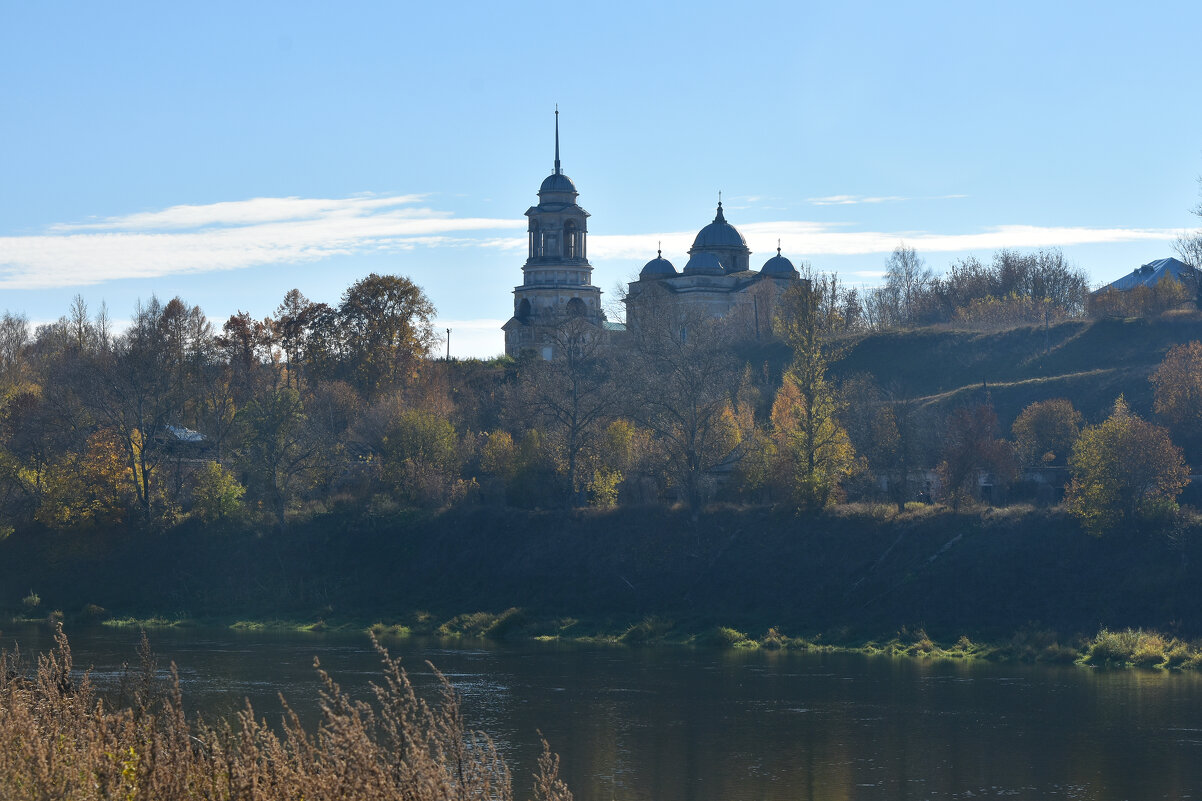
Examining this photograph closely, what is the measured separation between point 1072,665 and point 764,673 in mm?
8686

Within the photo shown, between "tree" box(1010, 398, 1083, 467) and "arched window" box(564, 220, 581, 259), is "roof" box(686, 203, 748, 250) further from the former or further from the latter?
"tree" box(1010, 398, 1083, 467)

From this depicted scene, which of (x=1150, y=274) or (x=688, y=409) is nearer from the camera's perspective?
(x=688, y=409)

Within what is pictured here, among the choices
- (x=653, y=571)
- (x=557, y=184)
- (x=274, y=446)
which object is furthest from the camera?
(x=557, y=184)

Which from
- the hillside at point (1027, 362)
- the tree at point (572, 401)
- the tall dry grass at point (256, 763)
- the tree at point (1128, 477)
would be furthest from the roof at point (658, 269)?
the tall dry grass at point (256, 763)

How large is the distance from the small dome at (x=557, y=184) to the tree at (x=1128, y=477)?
2093 inches

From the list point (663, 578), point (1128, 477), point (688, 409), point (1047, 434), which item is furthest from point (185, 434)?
point (1128, 477)

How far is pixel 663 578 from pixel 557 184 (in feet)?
157

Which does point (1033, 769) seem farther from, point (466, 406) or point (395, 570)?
point (466, 406)

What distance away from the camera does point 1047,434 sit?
52750 millimetres

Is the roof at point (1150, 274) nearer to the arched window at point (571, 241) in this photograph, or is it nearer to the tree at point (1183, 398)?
the arched window at point (571, 241)

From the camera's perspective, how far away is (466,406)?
68.2 meters

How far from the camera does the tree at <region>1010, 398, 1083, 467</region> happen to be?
5228cm

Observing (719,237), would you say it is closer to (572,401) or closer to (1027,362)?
(1027,362)

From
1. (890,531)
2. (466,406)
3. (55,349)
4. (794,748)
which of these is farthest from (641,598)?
(55,349)
